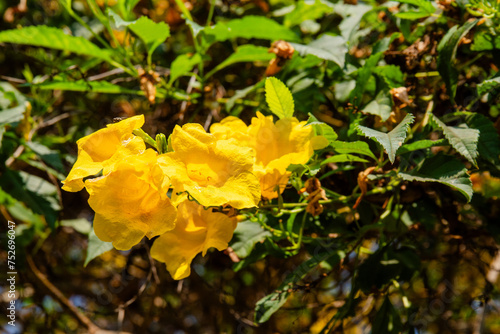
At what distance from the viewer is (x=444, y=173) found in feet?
3.59

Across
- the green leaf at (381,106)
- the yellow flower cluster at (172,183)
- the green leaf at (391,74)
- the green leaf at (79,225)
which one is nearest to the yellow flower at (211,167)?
the yellow flower cluster at (172,183)

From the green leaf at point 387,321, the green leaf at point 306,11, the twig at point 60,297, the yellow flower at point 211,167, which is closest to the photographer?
the yellow flower at point 211,167

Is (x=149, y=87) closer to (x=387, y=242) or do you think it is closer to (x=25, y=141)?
(x=25, y=141)

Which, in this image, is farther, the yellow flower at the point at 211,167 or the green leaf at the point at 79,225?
the green leaf at the point at 79,225

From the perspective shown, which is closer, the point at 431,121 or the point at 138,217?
the point at 138,217

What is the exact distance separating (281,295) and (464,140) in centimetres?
70

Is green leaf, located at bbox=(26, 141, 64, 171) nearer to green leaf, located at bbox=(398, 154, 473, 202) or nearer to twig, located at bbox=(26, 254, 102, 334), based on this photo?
twig, located at bbox=(26, 254, 102, 334)

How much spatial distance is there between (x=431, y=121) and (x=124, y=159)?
888 millimetres

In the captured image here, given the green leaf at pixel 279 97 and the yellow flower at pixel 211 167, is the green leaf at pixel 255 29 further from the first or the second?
the yellow flower at pixel 211 167

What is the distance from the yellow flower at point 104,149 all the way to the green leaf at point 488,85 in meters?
0.95

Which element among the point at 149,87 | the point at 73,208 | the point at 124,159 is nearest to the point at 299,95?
the point at 149,87

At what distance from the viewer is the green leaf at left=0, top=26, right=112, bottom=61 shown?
150cm

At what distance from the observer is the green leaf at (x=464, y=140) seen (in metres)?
1.07

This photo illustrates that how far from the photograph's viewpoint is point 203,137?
0.93 meters
